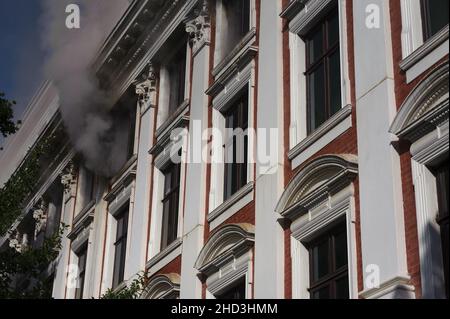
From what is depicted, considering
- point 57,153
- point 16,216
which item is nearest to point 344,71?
point 16,216

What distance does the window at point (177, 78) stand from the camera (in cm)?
2023

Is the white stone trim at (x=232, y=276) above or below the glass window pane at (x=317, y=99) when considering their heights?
Result: below

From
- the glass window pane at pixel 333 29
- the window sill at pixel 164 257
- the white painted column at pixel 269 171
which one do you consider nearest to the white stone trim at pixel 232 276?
the white painted column at pixel 269 171

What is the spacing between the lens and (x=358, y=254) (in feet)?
40.5

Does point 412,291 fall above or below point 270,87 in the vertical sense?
below

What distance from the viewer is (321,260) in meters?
13.5

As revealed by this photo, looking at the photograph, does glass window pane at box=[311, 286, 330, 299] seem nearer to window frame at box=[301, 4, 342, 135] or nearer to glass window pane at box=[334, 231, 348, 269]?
glass window pane at box=[334, 231, 348, 269]

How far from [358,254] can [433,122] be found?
1934 millimetres

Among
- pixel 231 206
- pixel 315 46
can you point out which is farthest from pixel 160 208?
pixel 315 46

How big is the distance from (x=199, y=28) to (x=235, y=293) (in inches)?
240

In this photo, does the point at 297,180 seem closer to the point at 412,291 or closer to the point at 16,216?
the point at 412,291

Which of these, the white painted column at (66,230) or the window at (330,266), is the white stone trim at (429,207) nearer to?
the window at (330,266)

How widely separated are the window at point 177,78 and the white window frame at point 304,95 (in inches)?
190

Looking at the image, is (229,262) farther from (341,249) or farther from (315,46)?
(315,46)
